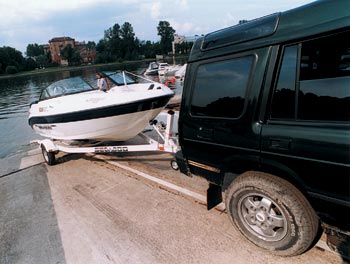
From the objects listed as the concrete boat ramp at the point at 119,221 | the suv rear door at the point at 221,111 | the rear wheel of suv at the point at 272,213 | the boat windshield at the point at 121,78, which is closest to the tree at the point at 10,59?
the boat windshield at the point at 121,78

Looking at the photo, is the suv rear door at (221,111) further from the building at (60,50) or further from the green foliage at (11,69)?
the building at (60,50)

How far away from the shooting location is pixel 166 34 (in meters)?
123

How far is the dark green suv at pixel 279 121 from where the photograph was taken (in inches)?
77.6

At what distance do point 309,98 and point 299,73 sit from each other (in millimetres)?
221

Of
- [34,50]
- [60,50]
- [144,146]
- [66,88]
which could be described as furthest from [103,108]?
[34,50]

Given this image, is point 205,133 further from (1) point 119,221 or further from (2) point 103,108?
(2) point 103,108

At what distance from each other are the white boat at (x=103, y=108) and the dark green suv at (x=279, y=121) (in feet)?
6.94

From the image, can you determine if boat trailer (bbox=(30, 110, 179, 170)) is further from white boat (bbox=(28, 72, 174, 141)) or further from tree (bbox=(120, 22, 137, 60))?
tree (bbox=(120, 22, 137, 60))

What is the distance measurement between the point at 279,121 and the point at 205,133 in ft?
2.77

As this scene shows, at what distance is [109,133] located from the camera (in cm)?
534

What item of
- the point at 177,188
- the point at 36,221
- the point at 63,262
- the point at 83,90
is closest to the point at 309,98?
the point at 177,188

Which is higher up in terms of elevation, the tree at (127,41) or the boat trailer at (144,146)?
the tree at (127,41)

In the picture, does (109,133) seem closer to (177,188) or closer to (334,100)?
(177,188)

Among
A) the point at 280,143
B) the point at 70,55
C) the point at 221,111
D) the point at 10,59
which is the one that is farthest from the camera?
the point at 70,55
